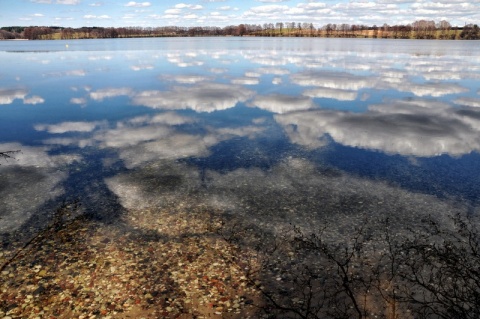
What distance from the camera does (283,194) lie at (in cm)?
1480

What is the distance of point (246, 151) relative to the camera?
19.8 metres

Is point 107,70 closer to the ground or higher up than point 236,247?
higher up

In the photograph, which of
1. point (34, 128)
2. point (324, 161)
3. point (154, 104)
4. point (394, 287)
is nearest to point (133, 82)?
point (154, 104)

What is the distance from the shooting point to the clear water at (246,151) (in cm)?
1421

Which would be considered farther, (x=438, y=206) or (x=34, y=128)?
(x=34, y=128)

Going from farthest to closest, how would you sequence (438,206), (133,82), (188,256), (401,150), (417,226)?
(133,82) < (401,150) < (438,206) < (417,226) < (188,256)

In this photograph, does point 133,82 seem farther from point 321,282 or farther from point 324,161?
point 321,282

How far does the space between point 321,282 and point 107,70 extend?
5567cm

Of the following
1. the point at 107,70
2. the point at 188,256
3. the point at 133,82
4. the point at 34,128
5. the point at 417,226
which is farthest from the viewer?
the point at 107,70

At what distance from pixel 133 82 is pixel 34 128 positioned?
801 inches

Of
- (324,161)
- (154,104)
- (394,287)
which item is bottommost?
(394,287)

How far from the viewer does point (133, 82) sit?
1727 inches

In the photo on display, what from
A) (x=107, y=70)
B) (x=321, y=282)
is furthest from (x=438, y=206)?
(x=107, y=70)

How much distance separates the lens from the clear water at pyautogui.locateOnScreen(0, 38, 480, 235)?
46.6ft
